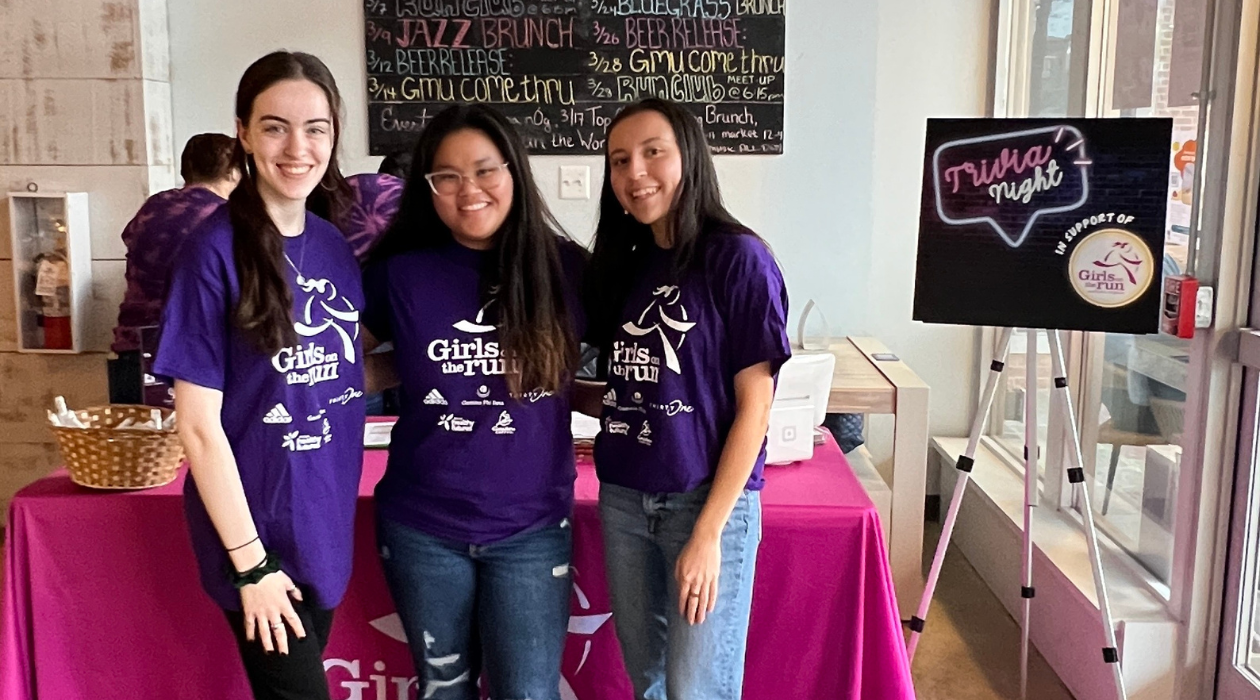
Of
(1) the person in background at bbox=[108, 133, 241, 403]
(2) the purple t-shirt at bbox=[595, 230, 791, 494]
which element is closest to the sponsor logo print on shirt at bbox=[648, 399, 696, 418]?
(2) the purple t-shirt at bbox=[595, 230, 791, 494]

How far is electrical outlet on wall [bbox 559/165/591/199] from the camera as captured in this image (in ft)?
12.0

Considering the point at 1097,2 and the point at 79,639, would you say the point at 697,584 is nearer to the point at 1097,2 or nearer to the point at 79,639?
the point at 79,639

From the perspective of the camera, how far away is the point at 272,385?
4.55 feet

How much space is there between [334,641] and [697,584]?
0.87m

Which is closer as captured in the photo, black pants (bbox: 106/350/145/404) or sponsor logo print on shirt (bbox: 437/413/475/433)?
sponsor logo print on shirt (bbox: 437/413/475/433)

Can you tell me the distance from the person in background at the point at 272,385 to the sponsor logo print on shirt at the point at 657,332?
0.40 m

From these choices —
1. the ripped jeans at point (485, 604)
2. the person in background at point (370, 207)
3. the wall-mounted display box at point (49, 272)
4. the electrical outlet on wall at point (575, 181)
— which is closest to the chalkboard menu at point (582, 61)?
the electrical outlet on wall at point (575, 181)

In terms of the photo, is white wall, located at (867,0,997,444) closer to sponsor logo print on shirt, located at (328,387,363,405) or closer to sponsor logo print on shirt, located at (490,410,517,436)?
sponsor logo print on shirt, located at (490,410,517,436)

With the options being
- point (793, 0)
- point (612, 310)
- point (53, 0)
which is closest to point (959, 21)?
point (793, 0)

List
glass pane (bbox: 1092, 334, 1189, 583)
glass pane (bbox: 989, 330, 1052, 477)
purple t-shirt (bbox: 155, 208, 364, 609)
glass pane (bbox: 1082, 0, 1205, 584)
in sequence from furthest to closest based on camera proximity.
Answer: glass pane (bbox: 989, 330, 1052, 477) → glass pane (bbox: 1092, 334, 1189, 583) → glass pane (bbox: 1082, 0, 1205, 584) → purple t-shirt (bbox: 155, 208, 364, 609)

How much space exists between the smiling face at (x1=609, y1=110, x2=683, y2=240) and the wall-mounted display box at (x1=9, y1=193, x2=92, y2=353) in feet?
8.83

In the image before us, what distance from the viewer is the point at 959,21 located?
3650mm

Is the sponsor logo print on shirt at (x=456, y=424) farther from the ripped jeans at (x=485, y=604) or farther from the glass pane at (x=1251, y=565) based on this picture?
the glass pane at (x=1251, y=565)

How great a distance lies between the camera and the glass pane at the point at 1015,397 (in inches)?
136
